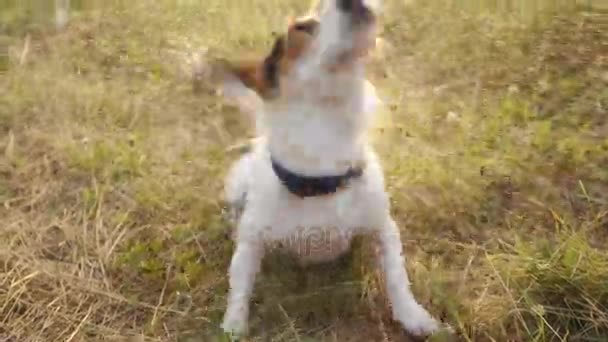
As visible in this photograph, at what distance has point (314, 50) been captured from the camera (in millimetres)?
2373

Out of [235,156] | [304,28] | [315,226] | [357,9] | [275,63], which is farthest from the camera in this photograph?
[235,156]

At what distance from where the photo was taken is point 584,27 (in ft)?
14.0

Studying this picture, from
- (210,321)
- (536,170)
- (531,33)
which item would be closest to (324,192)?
(210,321)

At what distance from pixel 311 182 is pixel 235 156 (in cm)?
107

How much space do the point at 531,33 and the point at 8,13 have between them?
277 centimetres

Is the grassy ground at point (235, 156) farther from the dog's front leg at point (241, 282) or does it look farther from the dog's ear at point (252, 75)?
the dog's ear at point (252, 75)

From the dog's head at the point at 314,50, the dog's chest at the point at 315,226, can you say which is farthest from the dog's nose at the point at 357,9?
the dog's chest at the point at 315,226

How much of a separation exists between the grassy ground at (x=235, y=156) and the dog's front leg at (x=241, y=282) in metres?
0.06

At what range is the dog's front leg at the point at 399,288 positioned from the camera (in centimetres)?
266

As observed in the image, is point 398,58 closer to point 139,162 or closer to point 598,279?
point 139,162

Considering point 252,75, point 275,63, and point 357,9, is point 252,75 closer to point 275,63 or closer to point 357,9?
point 275,63

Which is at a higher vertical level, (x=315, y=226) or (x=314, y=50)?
(x=314, y=50)

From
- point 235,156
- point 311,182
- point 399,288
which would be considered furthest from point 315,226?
point 235,156

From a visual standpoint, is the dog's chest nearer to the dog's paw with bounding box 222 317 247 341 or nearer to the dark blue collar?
the dark blue collar
